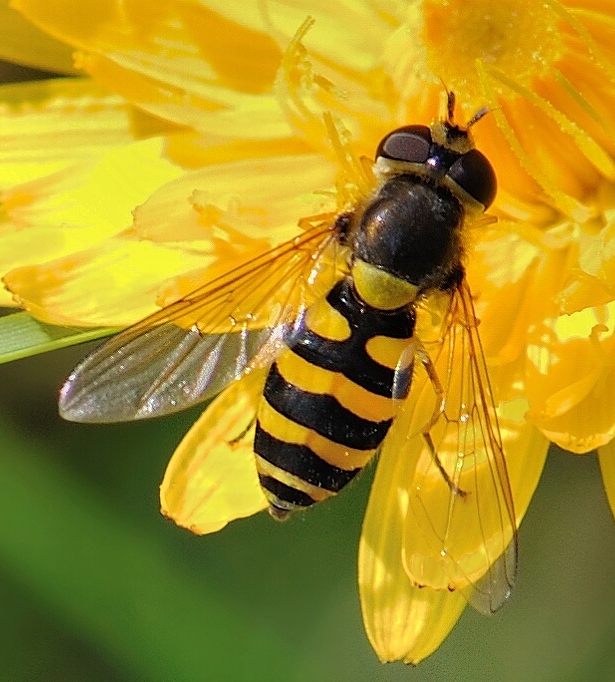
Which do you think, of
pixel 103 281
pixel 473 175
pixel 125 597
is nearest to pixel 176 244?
pixel 103 281

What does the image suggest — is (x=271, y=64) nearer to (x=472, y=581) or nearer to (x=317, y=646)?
(x=472, y=581)

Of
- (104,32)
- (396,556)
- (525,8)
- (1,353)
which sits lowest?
(396,556)

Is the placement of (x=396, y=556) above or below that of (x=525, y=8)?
below

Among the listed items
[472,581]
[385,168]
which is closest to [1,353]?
[385,168]

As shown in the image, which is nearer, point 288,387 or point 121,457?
point 288,387

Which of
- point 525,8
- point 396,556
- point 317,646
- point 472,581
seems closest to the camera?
point 472,581

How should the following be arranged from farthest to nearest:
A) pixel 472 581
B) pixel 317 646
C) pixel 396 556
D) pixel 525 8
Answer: pixel 317 646
pixel 396 556
pixel 525 8
pixel 472 581
